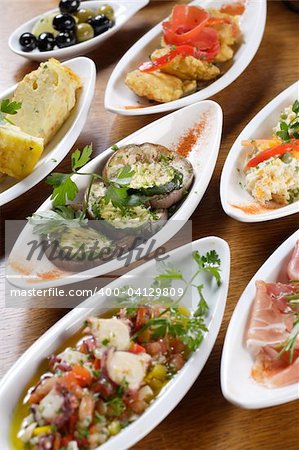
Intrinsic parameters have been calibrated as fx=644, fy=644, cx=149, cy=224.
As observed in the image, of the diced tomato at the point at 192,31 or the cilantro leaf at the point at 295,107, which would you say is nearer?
the cilantro leaf at the point at 295,107

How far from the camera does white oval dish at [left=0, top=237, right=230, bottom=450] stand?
1.80 m

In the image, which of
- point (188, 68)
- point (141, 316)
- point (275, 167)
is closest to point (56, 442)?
point (141, 316)

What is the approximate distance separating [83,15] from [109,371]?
7.41ft

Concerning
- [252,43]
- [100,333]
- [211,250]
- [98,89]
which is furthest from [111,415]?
[252,43]

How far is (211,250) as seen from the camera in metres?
2.20

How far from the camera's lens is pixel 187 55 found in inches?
123

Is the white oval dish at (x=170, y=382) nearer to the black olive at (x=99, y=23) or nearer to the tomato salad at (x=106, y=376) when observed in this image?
the tomato salad at (x=106, y=376)

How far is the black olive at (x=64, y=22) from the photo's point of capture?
10.9 ft

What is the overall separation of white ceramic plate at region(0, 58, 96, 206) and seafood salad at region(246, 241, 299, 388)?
102cm

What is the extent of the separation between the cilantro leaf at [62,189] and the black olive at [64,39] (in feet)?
3.78

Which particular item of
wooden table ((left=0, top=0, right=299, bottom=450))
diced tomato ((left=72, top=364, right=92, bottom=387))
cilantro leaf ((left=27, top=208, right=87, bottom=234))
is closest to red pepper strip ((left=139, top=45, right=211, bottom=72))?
wooden table ((left=0, top=0, right=299, bottom=450))

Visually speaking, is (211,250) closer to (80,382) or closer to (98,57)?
(80,382)

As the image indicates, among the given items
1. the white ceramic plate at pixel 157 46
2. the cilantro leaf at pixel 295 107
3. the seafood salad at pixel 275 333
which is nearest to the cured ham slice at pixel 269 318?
the seafood salad at pixel 275 333

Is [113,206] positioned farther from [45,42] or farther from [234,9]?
[234,9]
